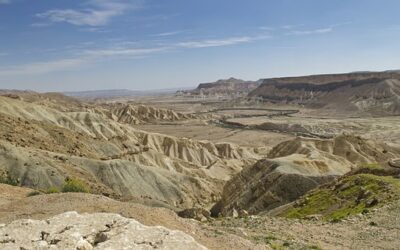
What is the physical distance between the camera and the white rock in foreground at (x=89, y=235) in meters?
13.3

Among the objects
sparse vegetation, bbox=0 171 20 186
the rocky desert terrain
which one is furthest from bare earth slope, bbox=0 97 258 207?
sparse vegetation, bbox=0 171 20 186

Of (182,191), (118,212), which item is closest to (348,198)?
(118,212)

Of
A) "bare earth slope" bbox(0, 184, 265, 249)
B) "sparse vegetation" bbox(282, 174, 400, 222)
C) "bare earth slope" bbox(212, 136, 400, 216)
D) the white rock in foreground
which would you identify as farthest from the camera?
"bare earth slope" bbox(212, 136, 400, 216)

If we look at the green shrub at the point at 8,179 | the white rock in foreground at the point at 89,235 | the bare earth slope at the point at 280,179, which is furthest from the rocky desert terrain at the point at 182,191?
the green shrub at the point at 8,179

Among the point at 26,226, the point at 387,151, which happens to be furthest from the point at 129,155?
the point at 26,226

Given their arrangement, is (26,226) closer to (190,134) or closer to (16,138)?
(16,138)

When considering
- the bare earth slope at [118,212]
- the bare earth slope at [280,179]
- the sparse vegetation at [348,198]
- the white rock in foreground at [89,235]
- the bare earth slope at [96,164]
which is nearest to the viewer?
the white rock in foreground at [89,235]

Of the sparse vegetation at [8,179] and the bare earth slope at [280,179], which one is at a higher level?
the sparse vegetation at [8,179]

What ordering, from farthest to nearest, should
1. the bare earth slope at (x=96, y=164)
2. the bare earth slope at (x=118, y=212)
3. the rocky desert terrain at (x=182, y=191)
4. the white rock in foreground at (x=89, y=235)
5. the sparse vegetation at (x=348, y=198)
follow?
the bare earth slope at (x=96, y=164)
the sparse vegetation at (x=348, y=198)
the bare earth slope at (x=118, y=212)
the rocky desert terrain at (x=182, y=191)
the white rock in foreground at (x=89, y=235)

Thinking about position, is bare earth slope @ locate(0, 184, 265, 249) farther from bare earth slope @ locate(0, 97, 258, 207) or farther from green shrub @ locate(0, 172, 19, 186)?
green shrub @ locate(0, 172, 19, 186)

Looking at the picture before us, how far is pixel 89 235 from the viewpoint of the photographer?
14320 mm

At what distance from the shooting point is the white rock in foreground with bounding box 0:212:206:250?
13312 millimetres

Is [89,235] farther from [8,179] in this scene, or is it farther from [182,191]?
[182,191]

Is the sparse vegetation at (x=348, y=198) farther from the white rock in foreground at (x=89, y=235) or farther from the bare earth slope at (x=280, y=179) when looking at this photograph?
the white rock in foreground at (x=89, y=235)
